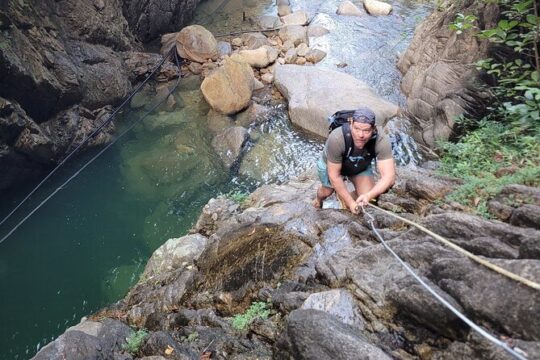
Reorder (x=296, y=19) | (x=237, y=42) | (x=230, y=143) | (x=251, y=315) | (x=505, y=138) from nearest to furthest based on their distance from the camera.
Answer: (x=251, y=315)
(x=505, y=138)
(x=230, y=143)
(x=237, y=42)
(x=296, y=19)

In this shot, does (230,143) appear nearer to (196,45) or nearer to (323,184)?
(196,45)

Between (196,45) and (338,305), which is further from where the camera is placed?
(196,45)

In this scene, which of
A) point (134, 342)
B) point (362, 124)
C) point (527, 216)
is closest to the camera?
point (527, 216)

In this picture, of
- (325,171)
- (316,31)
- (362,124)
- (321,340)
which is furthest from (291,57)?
(321,340)

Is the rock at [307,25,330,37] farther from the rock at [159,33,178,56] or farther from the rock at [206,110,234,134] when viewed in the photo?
the rock at [206,110,234,134]

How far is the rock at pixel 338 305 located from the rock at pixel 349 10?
14335mm

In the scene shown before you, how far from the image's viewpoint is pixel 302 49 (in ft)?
43.3

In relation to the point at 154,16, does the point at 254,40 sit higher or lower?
lower

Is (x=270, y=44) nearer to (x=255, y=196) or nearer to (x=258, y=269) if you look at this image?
(x=255, y=196)

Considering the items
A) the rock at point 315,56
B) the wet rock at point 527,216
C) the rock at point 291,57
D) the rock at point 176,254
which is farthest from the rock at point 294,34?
the wet rock at point 527,216

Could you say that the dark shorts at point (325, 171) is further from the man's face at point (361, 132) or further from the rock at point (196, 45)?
the rock at point (196, 45)

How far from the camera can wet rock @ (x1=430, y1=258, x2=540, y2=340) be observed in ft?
6.87

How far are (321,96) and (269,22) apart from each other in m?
6.36

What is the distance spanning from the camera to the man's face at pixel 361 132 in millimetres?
3783
